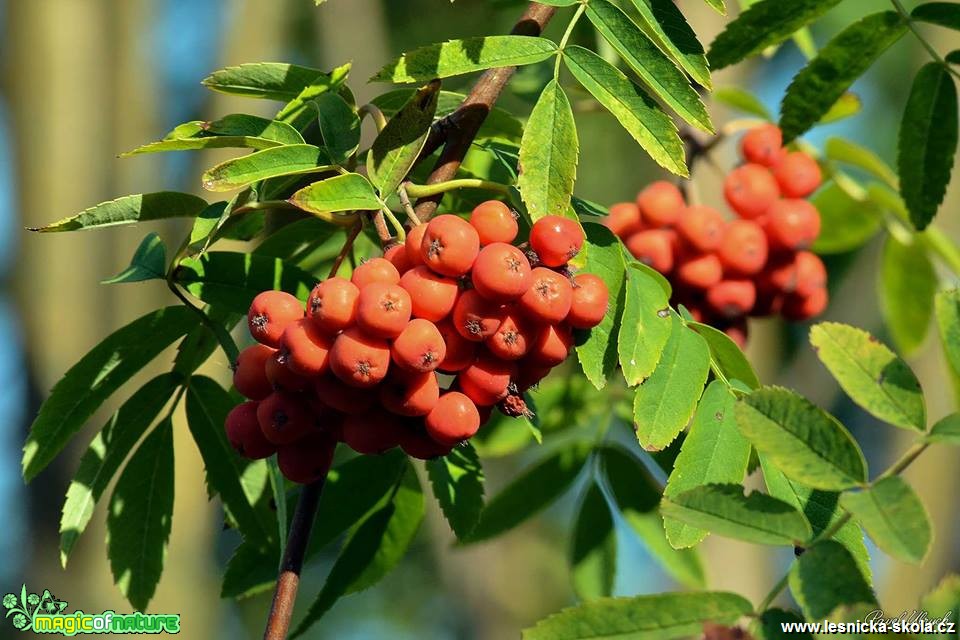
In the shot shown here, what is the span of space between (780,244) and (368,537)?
91 cm

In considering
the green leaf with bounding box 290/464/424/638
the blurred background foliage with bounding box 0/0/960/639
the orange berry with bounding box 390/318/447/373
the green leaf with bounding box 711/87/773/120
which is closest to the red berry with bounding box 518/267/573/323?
the orange berry with bounding box 390/318/447/373

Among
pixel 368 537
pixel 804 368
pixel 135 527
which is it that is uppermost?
pixel 135 527

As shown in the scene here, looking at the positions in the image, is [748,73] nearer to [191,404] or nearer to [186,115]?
[191,404]

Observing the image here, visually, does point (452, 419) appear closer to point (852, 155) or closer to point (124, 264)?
point (852, 155)

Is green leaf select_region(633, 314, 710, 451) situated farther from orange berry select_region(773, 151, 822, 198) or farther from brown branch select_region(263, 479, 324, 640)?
orange berry select_region(773, 151, 822, 198)

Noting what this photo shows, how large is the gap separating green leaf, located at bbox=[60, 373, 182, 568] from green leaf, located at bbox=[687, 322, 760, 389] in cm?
75

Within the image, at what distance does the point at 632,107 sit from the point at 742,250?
691 mm

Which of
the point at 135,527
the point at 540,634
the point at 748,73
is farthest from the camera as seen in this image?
the point at 748,73

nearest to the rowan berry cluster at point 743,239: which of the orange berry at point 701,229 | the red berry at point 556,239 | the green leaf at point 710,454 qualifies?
the orange berry at point 701,229

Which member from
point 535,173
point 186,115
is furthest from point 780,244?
point 186,115

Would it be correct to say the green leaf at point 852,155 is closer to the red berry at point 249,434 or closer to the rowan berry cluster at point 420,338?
the rowan berry cluster at point 420,338

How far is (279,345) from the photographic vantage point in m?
1.19

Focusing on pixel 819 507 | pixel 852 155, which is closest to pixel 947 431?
pixel 819 507

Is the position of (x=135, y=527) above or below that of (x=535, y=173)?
below
